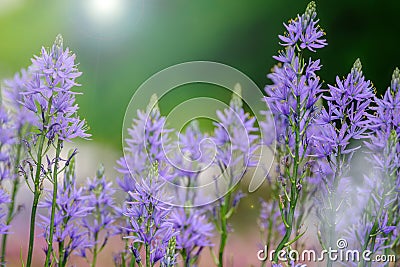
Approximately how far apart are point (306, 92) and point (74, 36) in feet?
9.71

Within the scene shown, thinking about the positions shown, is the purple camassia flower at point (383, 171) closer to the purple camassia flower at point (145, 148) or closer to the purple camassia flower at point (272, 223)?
the purple camassia flower at point (272, 223)

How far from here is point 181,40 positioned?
168 inches

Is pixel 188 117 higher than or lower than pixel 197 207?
higher

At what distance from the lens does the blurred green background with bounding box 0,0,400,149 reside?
4.09 metres

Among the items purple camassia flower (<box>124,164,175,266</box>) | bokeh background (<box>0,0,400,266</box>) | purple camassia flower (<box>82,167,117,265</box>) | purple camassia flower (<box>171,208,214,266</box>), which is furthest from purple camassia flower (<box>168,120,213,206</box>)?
bokeh background (<box>0,0,400,266</box>)

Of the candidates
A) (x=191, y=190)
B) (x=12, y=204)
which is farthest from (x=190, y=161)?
(x=12, y=204)

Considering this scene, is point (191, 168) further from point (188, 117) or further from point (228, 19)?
point (228, 19)

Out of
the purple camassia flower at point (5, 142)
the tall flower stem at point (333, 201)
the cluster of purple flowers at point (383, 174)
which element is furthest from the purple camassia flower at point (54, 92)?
the cluster of purple flowers at point (383, 174)

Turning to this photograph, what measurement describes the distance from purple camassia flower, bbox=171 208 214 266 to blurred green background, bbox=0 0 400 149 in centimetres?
169

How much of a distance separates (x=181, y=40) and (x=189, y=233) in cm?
240

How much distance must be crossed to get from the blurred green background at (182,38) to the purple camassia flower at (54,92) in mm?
2035

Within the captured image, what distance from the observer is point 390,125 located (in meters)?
1.85

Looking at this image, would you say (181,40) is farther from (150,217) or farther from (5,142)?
(150,217)

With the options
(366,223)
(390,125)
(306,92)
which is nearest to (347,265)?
(366,223)
